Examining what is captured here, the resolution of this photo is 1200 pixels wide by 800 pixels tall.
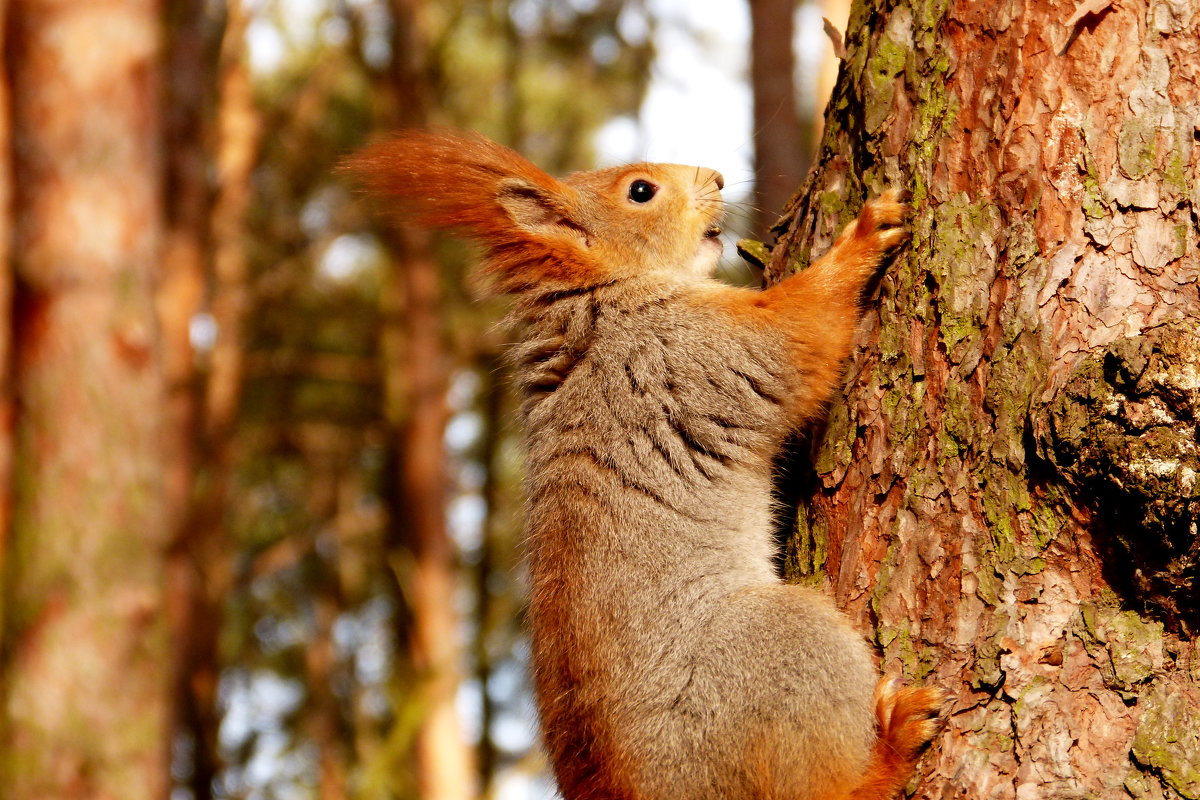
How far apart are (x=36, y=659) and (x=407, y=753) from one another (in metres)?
8.45

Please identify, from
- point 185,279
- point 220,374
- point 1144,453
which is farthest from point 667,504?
point 220,374

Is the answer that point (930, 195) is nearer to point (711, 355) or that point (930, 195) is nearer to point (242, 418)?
point (711, 355)

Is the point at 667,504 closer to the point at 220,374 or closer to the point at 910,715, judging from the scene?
the point at 910,715

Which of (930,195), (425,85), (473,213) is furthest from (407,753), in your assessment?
(930,195)

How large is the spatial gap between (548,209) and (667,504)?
1721 mm

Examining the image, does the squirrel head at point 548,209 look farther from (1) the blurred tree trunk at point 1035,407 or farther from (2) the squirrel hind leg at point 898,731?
(2) the squirrel hind leg at point 898,731

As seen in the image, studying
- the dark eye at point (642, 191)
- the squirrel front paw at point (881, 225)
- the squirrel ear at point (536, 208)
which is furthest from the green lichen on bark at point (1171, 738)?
the dark eye at point (642, 191)

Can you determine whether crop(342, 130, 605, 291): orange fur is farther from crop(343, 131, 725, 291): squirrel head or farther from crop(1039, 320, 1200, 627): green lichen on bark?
crop(1039, 320, 1200, 627): green lichen on bark

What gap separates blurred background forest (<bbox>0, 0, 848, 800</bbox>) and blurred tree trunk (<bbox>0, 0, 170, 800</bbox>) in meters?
0.02

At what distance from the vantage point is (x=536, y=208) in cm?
499

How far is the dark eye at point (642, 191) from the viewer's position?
525 cm

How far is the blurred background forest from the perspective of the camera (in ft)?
22.6

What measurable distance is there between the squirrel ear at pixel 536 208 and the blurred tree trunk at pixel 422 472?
28.7ft

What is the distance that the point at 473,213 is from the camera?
4.76m
